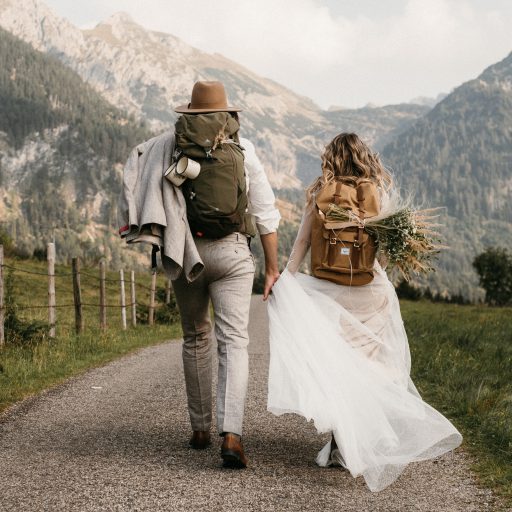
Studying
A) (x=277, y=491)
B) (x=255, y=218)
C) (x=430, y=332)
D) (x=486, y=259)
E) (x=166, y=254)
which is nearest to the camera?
(x=277, y=491)

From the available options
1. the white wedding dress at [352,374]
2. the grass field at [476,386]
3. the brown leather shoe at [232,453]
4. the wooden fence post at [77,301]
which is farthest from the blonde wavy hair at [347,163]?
the wooden fence post at [77,301]

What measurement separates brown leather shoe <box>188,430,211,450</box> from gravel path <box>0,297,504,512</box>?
3.0 inches

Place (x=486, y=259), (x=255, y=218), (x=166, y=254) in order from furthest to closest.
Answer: (x=486, y=259)
(x=255, y=218)
(x=166, y=254)

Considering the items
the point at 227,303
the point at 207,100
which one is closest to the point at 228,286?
the point at 227,303

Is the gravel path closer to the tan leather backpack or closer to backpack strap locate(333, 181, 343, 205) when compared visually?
the tan leather backpack

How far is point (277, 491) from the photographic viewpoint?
415cm

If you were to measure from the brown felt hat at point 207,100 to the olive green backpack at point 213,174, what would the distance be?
0.17ft

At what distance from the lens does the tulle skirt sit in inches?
174

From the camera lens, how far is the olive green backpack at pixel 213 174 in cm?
460

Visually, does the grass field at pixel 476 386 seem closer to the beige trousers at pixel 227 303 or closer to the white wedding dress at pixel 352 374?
the white wedding dress at pixel 352 374

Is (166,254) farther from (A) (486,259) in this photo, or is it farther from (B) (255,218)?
(A) (486,259)

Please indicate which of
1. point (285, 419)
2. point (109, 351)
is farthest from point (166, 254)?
point (109, 351)

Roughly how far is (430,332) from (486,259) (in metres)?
79.4

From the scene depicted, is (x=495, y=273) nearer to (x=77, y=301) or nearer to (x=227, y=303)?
(x=77, y=301)
